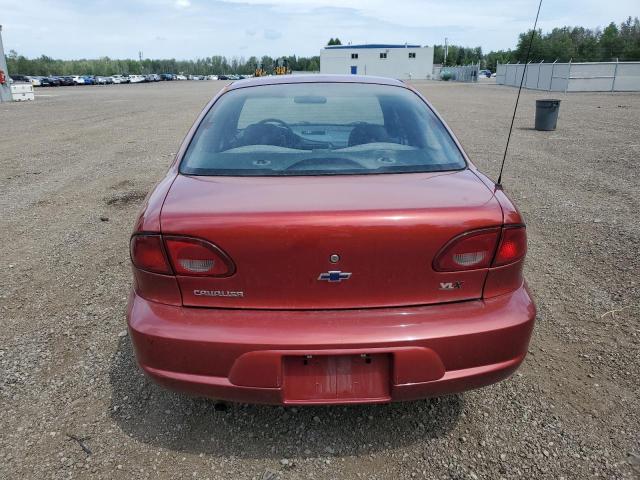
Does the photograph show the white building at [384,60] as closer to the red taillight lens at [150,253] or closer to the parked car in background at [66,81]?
the parked car in background at [66,81]

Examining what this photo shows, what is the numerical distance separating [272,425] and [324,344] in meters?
0.82

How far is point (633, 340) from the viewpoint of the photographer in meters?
3.13

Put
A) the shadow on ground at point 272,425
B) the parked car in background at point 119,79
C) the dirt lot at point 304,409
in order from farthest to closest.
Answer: the parked car in background at point 119,79 < the shadow on ground at point 272,425 < the dirt lot at point 304,409

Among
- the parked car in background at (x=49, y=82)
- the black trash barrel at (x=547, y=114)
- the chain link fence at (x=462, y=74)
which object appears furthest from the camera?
the parked car in background at (x=49, y=82)

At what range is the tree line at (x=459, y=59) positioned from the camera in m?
51.0

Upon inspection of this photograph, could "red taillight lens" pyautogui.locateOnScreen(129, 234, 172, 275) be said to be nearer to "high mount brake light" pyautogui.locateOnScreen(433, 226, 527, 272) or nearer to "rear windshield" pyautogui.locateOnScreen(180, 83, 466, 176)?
"rear windshield" pyautogui.locateOnScreen(180, 83, 466, 176)

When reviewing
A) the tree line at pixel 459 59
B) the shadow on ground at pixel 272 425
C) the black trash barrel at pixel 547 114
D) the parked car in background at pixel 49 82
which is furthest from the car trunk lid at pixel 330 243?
the parked car in background at pixel 49 82

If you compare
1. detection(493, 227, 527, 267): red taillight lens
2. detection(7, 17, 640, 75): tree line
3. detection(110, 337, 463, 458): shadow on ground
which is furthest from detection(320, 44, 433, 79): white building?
detection(493, 227, 527, 267): red taillight lens

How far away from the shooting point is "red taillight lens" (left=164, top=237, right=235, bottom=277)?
191cm

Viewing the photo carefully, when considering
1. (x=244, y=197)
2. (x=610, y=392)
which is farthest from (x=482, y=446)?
(x=244, y=197)

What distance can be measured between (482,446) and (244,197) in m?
1.59

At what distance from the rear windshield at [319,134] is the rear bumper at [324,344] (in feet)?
2.36

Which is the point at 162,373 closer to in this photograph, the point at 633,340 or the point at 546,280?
the point at 633,340

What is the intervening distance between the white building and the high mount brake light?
86.8 metres
